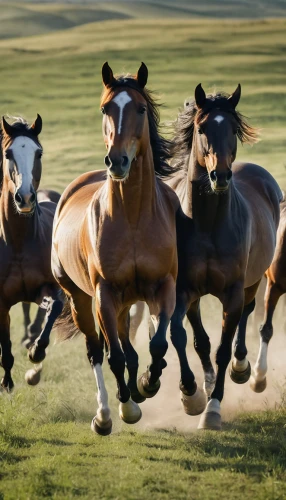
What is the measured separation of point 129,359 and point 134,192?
1.78 meters

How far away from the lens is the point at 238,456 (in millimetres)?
6176

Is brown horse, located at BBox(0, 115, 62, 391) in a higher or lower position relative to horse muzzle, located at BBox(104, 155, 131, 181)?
lower

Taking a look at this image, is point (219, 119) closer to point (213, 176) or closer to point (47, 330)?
point (213, 176)

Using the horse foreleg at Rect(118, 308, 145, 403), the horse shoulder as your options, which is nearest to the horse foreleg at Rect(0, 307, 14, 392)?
the horse shoulder

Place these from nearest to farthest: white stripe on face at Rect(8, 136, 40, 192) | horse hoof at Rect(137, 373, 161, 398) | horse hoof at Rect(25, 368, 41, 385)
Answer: horse hoof at Rect(137, 373, 161, 398)
white stripe on face at Rect(8, 136, 40, 192)
horse hoof at Rect(25, 368, 41, 385)

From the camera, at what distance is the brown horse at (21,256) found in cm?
823

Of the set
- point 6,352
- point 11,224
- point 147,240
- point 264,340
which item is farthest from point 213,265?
point 6,352

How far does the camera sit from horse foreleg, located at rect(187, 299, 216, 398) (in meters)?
7.98

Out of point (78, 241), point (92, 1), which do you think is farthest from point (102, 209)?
point (92, 1)

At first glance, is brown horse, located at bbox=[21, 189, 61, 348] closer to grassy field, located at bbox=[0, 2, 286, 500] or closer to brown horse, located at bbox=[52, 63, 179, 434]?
grassy field, located at bbox=[0, 2, 286, 500]

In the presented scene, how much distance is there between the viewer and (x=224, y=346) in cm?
726

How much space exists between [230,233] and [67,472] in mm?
2378

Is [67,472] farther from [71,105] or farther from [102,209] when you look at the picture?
[71,105]

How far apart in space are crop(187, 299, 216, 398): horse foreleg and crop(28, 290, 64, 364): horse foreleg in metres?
1.37
